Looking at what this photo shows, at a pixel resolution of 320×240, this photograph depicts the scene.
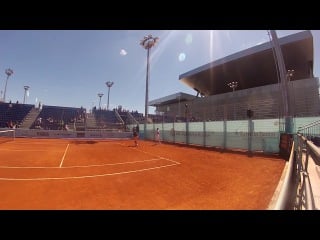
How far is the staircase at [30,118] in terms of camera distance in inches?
1601

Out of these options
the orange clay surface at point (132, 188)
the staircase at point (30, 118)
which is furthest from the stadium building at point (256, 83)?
the staircase at point (30, 118)

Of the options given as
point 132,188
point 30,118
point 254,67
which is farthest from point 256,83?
point 30,118

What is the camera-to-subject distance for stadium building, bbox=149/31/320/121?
28609mm

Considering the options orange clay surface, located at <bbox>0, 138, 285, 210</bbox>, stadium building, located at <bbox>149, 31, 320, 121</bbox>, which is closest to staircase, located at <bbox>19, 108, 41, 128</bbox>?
stadium building, located at <bbox>149, 31, 320, 121</bbox>

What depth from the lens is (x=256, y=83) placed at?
1859 inches

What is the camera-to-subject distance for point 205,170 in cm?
936

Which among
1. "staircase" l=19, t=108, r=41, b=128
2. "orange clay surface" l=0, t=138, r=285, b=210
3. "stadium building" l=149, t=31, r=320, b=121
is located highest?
"stadium building" l=149, t=31, r=320, b=121

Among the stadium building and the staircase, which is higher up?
the stadium building

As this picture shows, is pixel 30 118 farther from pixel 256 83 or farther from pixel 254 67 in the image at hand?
pixel 256 83

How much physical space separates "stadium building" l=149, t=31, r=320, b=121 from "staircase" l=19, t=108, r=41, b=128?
30.6 meters

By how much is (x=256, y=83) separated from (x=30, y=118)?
52.1m

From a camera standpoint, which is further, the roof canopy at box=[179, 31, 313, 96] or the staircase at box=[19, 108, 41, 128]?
the staircase at box=[19, 108, 41, 128]

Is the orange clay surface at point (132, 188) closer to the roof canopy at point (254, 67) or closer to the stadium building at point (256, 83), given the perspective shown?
the stadium building at point (256, 83)

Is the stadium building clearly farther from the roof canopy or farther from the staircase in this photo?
the staircase
